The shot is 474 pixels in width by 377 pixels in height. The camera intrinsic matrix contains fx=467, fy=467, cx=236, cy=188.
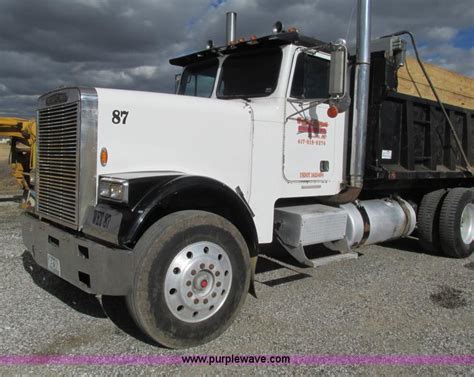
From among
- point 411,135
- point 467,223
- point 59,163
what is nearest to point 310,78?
point 411,135

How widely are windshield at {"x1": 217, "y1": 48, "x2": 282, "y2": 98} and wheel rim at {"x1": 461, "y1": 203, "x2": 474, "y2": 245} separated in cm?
425

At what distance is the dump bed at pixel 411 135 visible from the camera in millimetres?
5988

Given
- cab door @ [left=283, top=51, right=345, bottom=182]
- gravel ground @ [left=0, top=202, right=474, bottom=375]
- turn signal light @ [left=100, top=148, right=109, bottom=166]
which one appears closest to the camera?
gravel ground @ [left=0, top=202, right=474, bottom=375]

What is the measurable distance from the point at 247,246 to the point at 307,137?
162 centimetres

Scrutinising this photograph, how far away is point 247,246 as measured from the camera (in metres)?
4.20

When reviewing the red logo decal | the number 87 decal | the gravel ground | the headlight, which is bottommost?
the gravel ground

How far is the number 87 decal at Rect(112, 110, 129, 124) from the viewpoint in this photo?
12.6 feet

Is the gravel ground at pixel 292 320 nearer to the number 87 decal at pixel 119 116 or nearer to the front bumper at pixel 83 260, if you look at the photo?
the front bumper at pixel 83 260

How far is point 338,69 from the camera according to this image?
14.7 feet

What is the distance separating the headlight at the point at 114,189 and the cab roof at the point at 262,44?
2372 mm

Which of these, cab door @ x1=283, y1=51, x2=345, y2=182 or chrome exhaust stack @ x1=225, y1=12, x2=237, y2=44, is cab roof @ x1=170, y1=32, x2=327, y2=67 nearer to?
cab door @ x1=283, y1=51, x2=345, y2=182

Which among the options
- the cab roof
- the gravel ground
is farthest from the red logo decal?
the gravel ground

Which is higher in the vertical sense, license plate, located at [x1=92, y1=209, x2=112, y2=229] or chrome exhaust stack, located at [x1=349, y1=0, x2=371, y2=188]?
chrome exhaust stack, located at [x1=349, y1=0, x2=371, y2=188]

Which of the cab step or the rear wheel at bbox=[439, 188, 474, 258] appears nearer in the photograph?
the cab step
